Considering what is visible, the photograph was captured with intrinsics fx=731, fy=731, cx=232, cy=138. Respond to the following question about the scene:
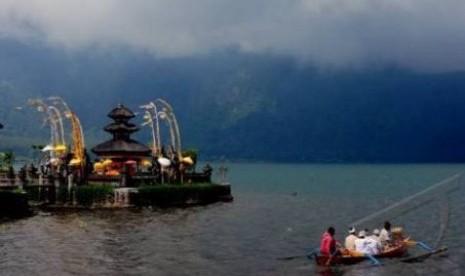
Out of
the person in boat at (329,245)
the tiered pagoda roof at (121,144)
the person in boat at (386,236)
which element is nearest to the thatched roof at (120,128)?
the tiered pagoda roof at (121,144)

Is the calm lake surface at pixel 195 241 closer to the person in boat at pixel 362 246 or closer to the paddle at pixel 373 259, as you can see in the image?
the paddle at pixel 373 259

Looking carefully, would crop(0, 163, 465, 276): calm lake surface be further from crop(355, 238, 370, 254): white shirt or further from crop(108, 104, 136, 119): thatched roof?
crop(108, 104, 136, 119): thatched roof

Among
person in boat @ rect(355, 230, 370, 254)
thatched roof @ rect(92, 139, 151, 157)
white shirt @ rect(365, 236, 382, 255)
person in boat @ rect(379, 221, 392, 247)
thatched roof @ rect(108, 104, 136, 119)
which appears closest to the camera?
person in boat @ rect(355, 230, 370, 254)

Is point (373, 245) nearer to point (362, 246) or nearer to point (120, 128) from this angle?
point (362, 246)

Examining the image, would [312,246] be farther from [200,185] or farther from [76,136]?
[76,136]

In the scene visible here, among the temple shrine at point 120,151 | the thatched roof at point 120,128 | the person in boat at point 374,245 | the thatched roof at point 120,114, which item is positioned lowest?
the person in boat at point 374,245

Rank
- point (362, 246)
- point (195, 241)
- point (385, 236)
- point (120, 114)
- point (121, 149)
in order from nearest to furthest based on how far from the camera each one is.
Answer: point (362, 246) → point (385, 236) → point (195, 241) → point (121, 149) → point (120, 114)

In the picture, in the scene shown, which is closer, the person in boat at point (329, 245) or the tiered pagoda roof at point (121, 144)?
the person in boat at point (329, 245)

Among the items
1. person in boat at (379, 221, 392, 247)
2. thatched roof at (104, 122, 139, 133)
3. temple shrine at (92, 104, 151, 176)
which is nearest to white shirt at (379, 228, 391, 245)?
person in boat at (379, 221, 392, 247)

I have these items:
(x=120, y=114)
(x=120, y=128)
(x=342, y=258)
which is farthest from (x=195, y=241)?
(x=120, y=114)

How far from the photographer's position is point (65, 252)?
5222cm

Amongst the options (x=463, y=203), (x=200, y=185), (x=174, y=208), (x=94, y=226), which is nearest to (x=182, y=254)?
(x=94, y=226)

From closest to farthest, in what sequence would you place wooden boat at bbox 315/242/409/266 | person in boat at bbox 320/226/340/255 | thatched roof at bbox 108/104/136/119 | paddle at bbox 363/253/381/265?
person in boat at bbox 320/226/340/255, wooden boat at bbox 315/242/409/266, paddle at bbox 363/253/381/265, thatched roof at bbox 108/104/136/119

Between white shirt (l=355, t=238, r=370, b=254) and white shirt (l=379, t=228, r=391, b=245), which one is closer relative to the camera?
white shirt (l=355, t=238, r=370, b=254)
